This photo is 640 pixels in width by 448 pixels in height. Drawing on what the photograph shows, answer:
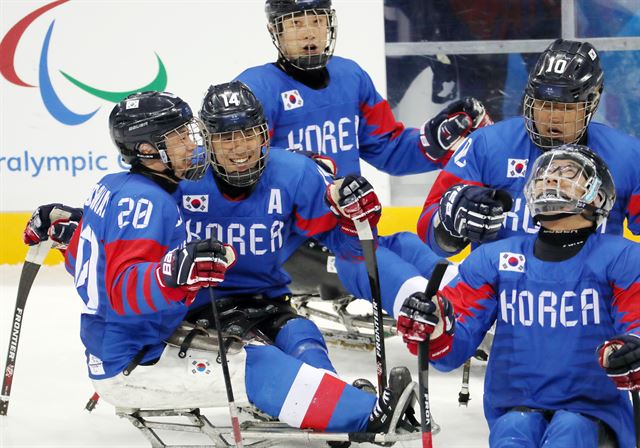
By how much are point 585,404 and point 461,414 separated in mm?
1105

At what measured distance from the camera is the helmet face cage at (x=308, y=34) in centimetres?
477

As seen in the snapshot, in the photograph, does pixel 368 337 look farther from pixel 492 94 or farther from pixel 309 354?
pixel 492 94

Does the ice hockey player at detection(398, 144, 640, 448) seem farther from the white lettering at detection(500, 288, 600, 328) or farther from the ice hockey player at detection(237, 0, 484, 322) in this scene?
the ice hockey player at detection(237, 0, 484, 322)

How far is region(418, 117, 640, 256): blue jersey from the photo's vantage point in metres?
3.92

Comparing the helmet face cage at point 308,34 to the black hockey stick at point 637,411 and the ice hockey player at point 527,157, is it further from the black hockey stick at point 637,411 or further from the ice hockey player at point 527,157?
the black hockey stick at point 637,411

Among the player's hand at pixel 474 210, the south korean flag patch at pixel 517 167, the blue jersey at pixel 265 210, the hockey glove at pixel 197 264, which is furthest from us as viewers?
the blue jersey at pixel 265 210

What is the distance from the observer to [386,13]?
21.3ft

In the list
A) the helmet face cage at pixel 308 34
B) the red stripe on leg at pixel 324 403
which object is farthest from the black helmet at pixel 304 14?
the red stripe on leg at pixel 324 403

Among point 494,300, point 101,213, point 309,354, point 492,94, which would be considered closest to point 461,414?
point 309,354

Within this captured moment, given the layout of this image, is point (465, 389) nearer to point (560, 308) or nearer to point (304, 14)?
point (560, 308)

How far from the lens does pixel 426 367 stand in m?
3.33

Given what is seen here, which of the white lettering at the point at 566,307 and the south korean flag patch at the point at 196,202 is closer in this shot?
the white lettering at the point at 566,307

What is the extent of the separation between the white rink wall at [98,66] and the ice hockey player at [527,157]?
94.9 inches

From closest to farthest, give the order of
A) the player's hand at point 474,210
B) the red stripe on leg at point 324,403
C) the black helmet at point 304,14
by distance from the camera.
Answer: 1. the player's hand at point 474,210
2. the red stripe on leg at point 324,403
3. the black helmet at point 304,14
